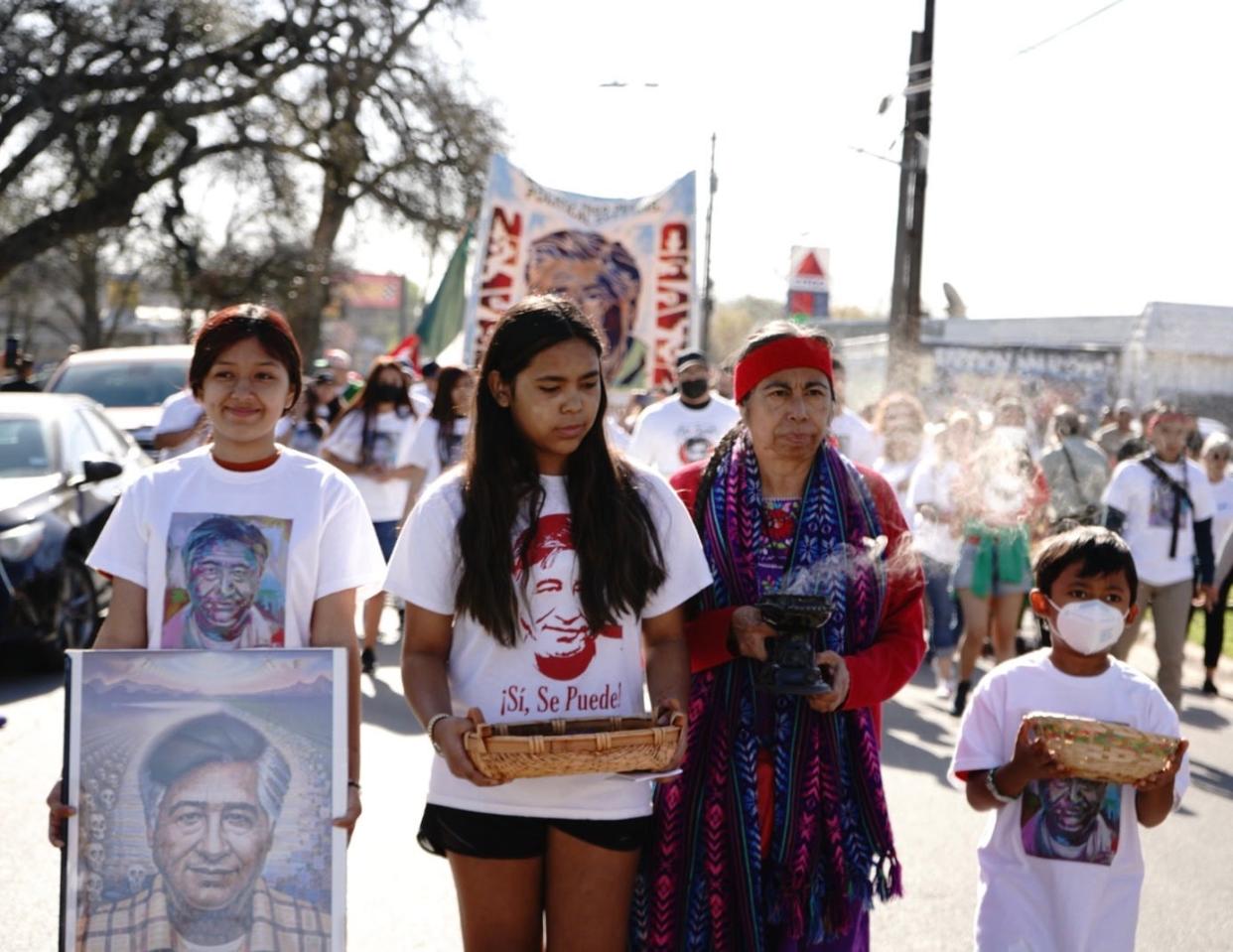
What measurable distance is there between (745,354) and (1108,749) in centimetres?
117

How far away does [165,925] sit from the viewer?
2.97m

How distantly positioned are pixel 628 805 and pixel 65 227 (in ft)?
86.0

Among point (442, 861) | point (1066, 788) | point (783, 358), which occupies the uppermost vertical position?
point (783, 358)

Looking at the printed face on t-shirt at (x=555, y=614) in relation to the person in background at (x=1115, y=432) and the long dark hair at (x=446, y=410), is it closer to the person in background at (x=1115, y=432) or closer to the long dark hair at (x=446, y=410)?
the long dark hair at (x=446, y=410)

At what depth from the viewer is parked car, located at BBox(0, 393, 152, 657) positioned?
8.92 metres

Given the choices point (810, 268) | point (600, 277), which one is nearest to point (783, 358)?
point (600, 277)

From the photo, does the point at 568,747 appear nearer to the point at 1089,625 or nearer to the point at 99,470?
the point at 1089,625

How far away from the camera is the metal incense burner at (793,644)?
3.17m

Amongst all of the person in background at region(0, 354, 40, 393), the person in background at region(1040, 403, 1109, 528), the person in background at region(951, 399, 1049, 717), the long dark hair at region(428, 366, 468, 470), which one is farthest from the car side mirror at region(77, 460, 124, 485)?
the person in background at region(0, 354, 40, 393)

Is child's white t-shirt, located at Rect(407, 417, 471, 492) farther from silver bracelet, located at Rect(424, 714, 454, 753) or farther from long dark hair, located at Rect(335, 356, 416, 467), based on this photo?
silver bracelet, located at Rect(424, 714, 454, 753)

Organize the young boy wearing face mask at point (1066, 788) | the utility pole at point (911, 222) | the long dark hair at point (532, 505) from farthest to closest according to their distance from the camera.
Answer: the utility pole at point (911, 222) < the young boy wearing face mask at point (1066, 788) < the long dark hair at point (532, 505)

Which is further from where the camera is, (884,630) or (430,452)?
(430,452)

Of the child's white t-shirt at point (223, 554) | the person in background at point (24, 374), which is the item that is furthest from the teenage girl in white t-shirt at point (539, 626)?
the person in background at point (24, 374)

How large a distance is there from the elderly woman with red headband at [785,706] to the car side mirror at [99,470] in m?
6.87
